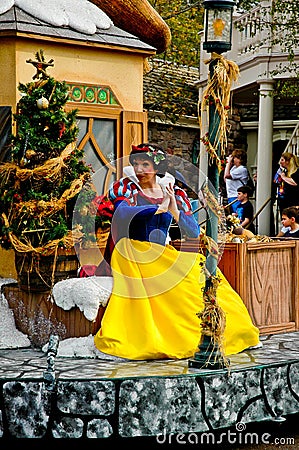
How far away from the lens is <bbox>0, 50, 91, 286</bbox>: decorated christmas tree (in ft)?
23.2

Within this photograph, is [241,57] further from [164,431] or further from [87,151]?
[164,431]

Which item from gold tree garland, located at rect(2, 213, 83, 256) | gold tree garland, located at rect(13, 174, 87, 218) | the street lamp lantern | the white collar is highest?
the street lamp lantern

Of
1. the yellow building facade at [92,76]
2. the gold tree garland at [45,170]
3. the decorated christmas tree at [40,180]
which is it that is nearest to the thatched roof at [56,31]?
the yellow building facade at [92,76]

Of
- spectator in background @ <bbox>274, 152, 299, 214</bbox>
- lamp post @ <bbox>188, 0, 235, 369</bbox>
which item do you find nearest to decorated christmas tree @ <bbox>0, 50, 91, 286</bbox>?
lamp post @ <bbox>188, 0, 235, 369</bbox>

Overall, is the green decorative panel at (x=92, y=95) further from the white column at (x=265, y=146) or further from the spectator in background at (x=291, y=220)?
the white column at (x=265, y=146)

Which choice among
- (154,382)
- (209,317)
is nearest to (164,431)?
(154,382)

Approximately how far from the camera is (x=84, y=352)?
270 inches

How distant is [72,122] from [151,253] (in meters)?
1.25

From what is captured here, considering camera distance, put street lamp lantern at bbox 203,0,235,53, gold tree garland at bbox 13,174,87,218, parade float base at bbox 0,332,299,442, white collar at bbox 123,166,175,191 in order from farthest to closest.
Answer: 1. white collar at bbox 123,166,175,191
2. gold tree garland at bbox 13,174,87,218
3. street lamp lantern at bbox 203,0,235,53
4. parade float base at bbox 0,332,299,442

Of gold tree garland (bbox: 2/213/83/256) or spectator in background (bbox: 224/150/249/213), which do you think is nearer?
gold tree garland (bbox: 2/213/83/256)

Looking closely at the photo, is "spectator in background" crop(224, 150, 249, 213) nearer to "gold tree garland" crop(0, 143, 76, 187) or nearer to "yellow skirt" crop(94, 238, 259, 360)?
"yellow skirt" crop(94, 238, 259, 360)

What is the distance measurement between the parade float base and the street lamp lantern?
2.28 meters

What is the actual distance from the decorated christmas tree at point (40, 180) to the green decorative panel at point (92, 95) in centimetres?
110

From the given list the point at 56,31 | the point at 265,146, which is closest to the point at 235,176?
the point at 265,146
